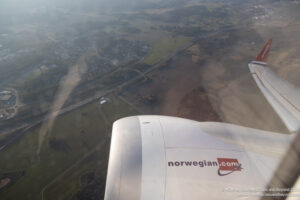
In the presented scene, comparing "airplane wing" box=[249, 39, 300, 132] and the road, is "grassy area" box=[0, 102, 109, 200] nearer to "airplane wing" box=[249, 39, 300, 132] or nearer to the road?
the road

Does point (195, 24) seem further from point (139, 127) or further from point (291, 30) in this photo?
point (139, 127)

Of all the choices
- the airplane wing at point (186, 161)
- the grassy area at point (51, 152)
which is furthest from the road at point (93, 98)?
the airplane wing at point (186, 161)

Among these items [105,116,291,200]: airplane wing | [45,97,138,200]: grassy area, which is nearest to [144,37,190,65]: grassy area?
[45,97,138,200]: grassy area

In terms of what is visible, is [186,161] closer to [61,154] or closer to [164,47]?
[61,154]

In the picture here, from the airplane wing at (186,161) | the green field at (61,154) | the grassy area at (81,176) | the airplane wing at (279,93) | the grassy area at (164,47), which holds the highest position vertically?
the airplane wing at (186,161)

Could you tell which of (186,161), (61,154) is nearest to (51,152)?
(61,154)

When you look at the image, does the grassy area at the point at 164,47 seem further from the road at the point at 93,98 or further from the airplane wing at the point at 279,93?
the airplane wing at the point at 279,93

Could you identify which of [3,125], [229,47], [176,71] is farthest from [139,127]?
[229,47]

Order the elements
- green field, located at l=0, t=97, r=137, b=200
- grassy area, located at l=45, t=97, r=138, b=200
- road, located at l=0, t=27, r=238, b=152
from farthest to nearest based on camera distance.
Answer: road, located at l=0, t=27, r=238, b=152 < green field, located at l=0, t=97, r=137, b=200 < grassy area, located at l=45, t=97, r=138, b=200
